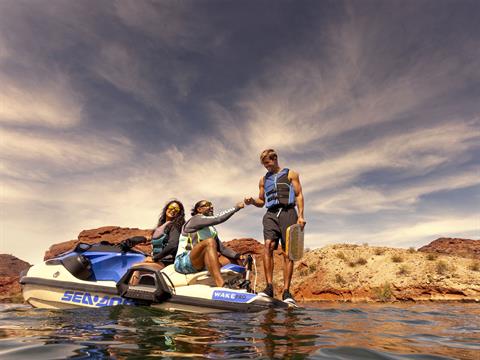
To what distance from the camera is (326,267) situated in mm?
27344

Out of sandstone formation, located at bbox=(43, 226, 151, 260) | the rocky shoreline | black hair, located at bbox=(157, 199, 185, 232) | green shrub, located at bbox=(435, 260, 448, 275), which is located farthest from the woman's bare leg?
sandstone formation, located at bbox=(43, 226, 151, 260)

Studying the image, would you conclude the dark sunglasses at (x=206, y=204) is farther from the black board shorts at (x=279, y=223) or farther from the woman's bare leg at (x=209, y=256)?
the black board shorts at (x=279, y=223)

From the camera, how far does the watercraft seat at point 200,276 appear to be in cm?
546

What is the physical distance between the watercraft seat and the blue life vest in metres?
1.41

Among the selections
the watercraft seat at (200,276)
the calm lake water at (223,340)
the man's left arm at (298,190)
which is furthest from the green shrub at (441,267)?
the watercraft seat at (200,276)

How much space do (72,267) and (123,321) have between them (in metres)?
2.71

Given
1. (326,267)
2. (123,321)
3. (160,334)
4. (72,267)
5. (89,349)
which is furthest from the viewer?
(326,267)

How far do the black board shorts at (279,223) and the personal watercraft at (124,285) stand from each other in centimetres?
82

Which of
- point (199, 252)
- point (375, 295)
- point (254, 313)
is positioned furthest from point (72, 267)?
point (375, 295)

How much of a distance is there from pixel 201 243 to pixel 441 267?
21487mm

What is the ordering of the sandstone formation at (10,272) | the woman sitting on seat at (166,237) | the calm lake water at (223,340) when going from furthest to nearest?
the sandstone formation at (10,272) → the woman sitting on seat at (166,237) → the calm lake water at (223,340)

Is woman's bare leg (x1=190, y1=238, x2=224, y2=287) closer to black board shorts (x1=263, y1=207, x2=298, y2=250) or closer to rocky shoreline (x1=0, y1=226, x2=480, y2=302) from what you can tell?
black board shorts (x1=263, y1=207, x2=298, y2=250)

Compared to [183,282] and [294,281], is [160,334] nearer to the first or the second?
[183,282]

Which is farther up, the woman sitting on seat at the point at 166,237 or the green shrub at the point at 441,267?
the green shrub at the point at 441,267
